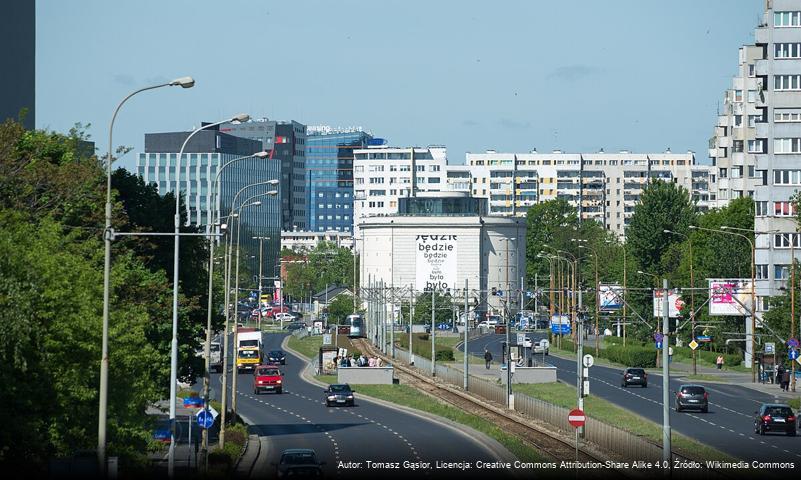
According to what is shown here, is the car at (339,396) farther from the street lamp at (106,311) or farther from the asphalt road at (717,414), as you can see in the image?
the street lamp at (106,311)

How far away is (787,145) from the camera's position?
116 meters

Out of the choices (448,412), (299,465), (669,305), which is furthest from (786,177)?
(299,465)

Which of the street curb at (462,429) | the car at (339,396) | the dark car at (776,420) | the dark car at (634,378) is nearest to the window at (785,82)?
the dark car at (634,378)

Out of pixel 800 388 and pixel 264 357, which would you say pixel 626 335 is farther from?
pixel 800 388

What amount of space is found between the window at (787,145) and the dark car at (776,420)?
184 feet

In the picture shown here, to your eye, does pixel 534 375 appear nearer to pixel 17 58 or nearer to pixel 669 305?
pixel 669 305

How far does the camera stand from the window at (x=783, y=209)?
11544 centimetres

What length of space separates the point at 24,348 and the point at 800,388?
6779 cm

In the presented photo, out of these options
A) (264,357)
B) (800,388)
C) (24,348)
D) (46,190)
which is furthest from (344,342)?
(24,348)

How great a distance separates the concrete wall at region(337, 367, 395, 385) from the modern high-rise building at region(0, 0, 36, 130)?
27227 millimetres

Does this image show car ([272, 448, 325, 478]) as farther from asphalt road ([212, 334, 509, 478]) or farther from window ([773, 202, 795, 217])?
window ([773, 202, 795, 217])

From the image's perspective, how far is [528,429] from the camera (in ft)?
219

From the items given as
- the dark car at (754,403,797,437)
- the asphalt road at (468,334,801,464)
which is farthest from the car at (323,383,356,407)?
the dark car at (754,403,797,437)

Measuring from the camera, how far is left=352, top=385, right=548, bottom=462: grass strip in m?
54.2
